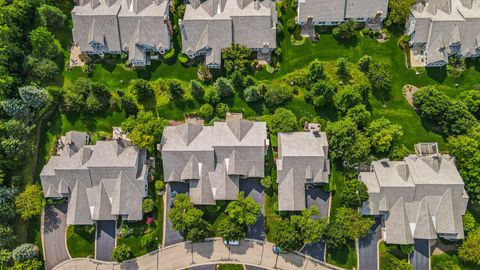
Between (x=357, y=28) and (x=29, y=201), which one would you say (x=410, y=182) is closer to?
(x=357, y=28)

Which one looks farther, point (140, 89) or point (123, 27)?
point (123, 27)

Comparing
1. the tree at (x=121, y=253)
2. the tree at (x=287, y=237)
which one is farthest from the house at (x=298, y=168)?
the tree at (x=121, y=253)

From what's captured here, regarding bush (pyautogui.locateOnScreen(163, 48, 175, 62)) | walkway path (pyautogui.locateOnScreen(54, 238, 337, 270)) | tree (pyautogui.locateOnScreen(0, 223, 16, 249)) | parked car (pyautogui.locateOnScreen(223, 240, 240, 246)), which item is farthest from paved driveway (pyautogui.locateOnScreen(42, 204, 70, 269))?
bush (pyautogui.locateOnScreen(163, 48, 175, 62))

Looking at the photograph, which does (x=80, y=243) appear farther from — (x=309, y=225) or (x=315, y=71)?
(x=315, y=71)

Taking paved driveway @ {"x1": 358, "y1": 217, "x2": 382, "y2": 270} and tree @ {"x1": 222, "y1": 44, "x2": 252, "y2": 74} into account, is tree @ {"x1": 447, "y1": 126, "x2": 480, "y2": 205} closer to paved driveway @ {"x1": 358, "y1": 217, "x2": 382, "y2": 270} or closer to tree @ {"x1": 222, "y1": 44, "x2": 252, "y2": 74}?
paved driveway @ {"x1": 358, "y1": 217, "x2": 382, "y2": 270}

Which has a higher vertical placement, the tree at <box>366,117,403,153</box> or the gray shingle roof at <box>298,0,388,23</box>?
the gray shingle roof at <box>298,0,388,23</box>

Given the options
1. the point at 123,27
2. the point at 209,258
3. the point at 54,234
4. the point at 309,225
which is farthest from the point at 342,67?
the point at 54,234

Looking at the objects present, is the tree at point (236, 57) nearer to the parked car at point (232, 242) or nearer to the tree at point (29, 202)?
the parked car at point (232, 242)
